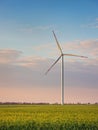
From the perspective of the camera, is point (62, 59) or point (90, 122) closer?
point (90, 122)

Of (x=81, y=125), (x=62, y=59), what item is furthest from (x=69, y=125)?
(x=62, y=59)

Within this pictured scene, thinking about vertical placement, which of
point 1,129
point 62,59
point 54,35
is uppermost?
point 54,35

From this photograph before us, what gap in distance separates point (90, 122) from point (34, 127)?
463 cm

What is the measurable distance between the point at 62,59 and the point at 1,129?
133ft

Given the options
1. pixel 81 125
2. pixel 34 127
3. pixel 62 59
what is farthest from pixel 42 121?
pixel 62 59

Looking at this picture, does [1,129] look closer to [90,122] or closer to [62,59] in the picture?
[90,122]

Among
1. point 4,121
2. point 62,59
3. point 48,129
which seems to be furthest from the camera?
point 62,59

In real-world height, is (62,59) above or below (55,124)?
above

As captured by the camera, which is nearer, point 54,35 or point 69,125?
point 69,125

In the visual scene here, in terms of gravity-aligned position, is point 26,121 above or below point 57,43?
below

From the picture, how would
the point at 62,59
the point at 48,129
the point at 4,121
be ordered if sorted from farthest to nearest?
the point at 62,59 → the point at 4,121 → the point at 48,129

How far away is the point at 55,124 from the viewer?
1129 inches

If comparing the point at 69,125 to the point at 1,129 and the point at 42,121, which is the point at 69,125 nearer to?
the point at 42,121

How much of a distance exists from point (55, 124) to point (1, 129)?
404 cm
